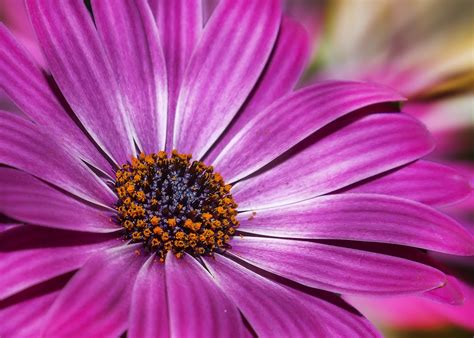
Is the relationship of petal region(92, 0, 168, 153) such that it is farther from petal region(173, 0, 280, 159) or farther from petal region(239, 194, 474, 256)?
petal region(239, 194, 474, 256)

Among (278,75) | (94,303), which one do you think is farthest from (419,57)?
(94,303)

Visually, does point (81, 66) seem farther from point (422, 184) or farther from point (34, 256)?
point (422, 184)

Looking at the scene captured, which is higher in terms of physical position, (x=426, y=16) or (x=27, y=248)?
(x=426, y=16)

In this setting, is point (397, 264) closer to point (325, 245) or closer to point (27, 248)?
point (325, 245)

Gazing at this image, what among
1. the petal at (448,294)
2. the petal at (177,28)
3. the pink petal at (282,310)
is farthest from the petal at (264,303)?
the petal at (177,28)

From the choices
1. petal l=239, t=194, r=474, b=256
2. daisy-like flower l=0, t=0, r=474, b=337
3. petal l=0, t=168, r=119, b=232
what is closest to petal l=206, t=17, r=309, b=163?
daisy-like flower l=0, t=0, r=474, b=337

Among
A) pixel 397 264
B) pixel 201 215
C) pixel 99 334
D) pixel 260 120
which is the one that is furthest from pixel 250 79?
pixel 99 334

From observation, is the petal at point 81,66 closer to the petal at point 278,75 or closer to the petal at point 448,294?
the petal at point 278,75
